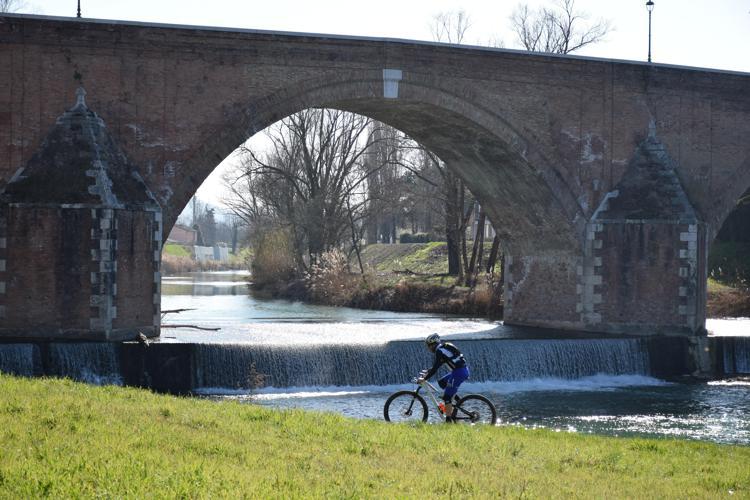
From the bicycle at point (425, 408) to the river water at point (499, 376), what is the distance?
2.26 ft

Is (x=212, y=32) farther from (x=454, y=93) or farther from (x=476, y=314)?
(x=476, y=314)

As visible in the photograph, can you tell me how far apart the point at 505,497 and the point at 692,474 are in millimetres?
2682

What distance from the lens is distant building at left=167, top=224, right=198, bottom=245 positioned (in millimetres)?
105438

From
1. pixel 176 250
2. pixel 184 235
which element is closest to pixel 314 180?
pixel 176 250

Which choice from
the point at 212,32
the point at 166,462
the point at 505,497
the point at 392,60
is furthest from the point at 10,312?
the point at 505,497

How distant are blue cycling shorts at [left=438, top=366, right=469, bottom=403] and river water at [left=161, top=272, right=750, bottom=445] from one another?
9.17 ft

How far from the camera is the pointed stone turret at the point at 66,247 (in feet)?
56.3

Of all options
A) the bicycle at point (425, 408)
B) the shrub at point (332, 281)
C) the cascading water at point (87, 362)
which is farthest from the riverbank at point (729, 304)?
the cascading water at point (87, 362)

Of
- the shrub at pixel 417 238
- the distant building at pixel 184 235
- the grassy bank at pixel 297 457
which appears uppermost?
the distant building at pixel 184 235

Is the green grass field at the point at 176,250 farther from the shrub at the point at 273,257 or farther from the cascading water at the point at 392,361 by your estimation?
the cascading water at the point at 392,361

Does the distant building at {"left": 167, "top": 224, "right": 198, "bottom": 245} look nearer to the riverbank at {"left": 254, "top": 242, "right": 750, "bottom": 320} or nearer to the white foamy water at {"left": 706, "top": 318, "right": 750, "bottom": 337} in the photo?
the riverbank at {"left": 254, "top": 242, "right": 750, "bottom": 320}

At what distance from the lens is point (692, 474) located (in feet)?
29.7

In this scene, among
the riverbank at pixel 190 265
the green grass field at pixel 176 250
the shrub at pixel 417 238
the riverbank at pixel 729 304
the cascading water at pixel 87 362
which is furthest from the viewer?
the green grass field at pixel 176 250

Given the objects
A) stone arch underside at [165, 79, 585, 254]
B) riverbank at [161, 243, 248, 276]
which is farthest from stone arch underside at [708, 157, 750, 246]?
riverbank at [161, 243, 248, 276]
